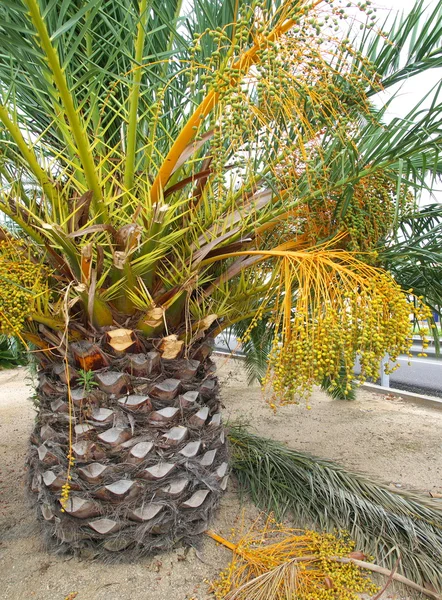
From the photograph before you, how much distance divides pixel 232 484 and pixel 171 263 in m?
1.62

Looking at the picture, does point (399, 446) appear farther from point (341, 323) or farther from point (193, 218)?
point (193, 218)

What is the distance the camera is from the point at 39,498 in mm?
2186

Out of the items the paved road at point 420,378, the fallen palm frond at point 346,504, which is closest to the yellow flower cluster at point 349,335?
the fallen palm frond at point 346,504

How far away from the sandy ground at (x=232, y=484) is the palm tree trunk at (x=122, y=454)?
0.36 ft

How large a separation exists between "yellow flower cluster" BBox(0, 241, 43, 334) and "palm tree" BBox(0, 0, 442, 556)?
0.01m

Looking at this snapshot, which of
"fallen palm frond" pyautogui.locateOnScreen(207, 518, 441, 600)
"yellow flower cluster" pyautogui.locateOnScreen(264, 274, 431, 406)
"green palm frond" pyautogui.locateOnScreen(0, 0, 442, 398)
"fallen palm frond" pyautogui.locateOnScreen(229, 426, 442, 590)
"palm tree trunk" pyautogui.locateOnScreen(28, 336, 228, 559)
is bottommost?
"fallen palm frond" pyautogui.locateOnScreen(207, 518, 441, 600)

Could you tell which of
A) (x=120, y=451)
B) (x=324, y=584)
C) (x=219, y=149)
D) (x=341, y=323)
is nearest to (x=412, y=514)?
(x=324, y=584)

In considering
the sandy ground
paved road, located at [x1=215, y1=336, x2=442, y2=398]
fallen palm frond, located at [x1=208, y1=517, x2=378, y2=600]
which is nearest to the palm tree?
the sandy ground

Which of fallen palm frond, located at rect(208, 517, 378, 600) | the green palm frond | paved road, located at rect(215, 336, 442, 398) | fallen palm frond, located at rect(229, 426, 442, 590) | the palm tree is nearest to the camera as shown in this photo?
the green palm frond

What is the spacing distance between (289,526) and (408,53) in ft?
7.91

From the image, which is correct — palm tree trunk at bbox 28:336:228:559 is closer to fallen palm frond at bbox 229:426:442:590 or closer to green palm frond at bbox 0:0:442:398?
green palm frond at bbox 0:0:442:398

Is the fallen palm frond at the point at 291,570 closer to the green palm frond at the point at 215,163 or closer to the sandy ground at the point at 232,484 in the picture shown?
the sandy ground at the point at 232,484

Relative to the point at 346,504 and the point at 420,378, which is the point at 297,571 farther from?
the point at 420,378

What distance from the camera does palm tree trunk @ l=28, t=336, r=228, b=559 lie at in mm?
2027
